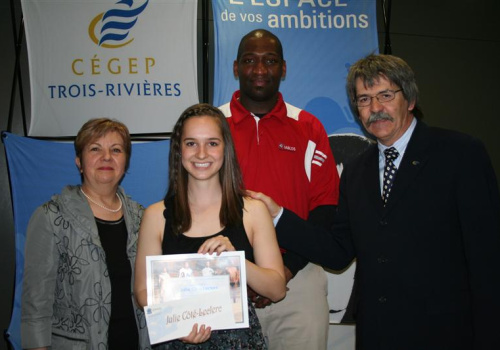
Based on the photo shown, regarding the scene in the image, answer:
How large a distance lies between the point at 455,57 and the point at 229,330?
4748mm

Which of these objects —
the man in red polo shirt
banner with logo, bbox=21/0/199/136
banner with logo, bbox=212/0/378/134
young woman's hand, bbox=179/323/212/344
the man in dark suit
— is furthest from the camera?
banner with logo, bbox=212/0/378/134

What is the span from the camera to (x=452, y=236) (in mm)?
2076

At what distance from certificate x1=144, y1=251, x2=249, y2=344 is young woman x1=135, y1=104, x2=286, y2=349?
0.29ft

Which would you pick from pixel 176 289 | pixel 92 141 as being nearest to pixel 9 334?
pixel 92 141

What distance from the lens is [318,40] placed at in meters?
4.22

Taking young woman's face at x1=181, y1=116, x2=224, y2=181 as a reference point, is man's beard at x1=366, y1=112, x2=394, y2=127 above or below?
above

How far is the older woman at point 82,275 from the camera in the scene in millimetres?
2434

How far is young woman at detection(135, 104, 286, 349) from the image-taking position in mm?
2061

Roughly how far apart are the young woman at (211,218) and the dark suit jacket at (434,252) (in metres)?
0.53

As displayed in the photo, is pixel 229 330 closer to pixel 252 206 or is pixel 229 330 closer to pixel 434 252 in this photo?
pixel 252 206

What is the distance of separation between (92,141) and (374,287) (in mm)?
1942

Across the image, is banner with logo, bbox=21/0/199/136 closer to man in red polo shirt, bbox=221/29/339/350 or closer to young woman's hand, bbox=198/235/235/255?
man in red polo shirt, bbox=221/29/339/350

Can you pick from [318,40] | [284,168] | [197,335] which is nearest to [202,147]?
[197,335]

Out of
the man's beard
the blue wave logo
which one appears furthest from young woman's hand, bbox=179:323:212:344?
the blue wave logo
